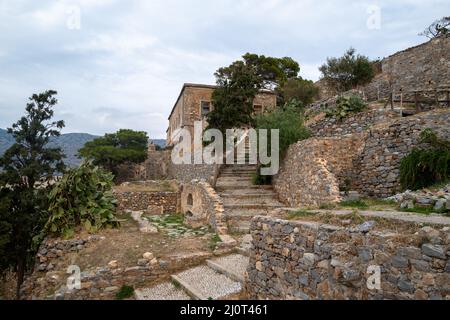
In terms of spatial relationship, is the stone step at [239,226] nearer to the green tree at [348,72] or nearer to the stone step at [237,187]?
the stone step at [237,187]

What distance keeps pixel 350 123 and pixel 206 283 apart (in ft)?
31.1

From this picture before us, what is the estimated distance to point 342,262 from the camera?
12.5ft

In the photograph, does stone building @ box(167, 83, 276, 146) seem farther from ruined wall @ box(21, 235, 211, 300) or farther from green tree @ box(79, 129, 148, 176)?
ruined wall @ box(21, 235, 211, 300)

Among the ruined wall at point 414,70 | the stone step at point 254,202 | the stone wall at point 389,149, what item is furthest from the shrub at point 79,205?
the ruined wall at point 414,70

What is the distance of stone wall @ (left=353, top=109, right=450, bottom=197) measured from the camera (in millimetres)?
8961

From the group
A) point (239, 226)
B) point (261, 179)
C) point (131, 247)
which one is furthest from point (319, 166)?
point (131, 247)

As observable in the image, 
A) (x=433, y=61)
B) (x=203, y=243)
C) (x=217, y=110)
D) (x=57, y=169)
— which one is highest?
(x=433, y=61)

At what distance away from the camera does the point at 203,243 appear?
29.4 feet

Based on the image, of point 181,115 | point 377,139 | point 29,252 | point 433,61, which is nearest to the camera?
point 377,139

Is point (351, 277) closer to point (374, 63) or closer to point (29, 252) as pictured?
point (29, 252)

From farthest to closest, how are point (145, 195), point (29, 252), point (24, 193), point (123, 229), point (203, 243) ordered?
point (145, 195), point (24, 193), point (29, 252), point (123, 229), point (203, 243)

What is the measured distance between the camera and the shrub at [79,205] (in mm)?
9922
